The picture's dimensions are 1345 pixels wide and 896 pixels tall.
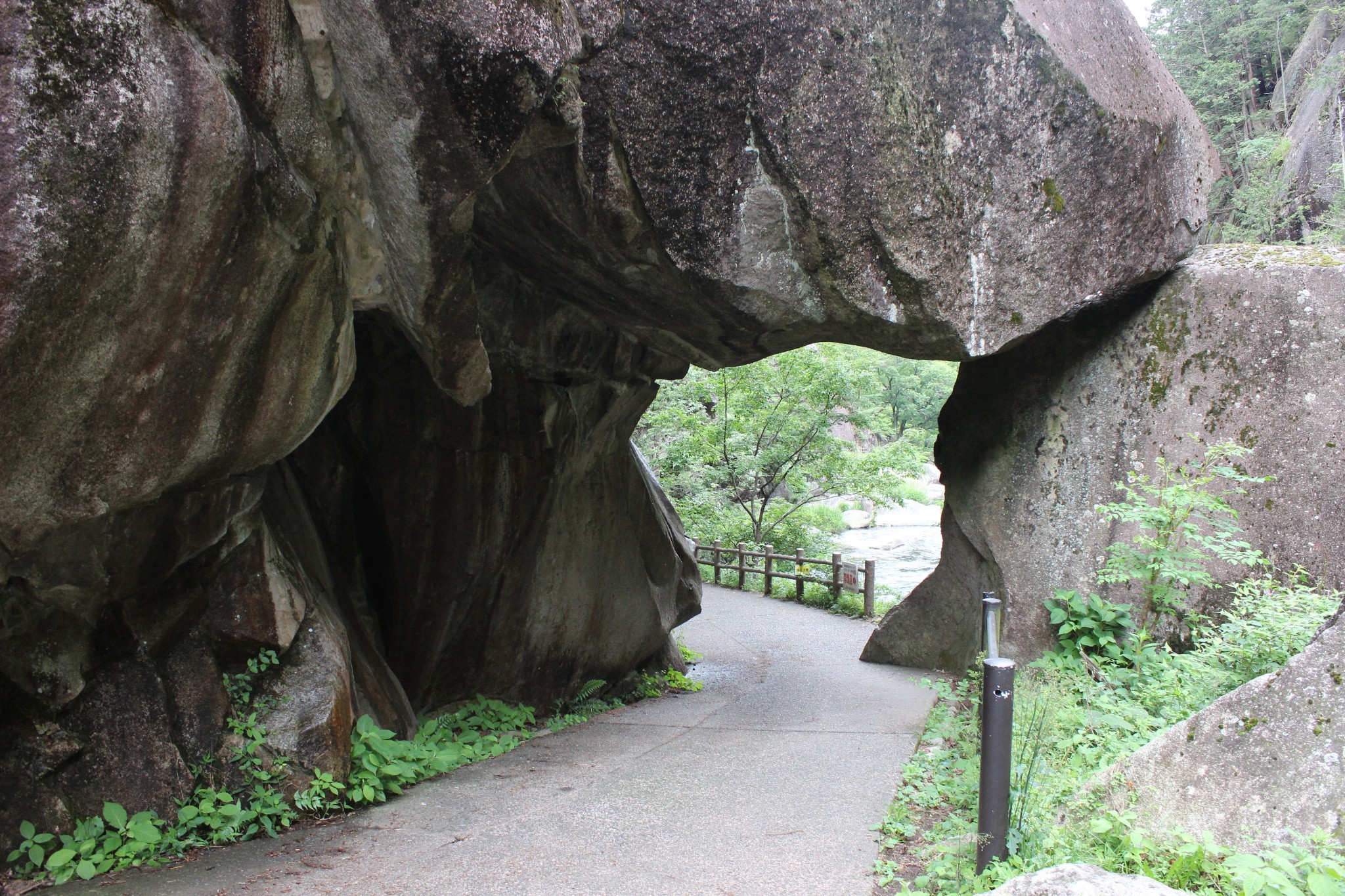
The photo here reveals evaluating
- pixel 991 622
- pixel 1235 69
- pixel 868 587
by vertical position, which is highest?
pixel 1235 69

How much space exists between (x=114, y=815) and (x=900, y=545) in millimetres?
25291

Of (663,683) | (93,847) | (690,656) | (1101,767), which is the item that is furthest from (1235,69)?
(93,847)

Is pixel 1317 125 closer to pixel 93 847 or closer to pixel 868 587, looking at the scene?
pixel 868 587

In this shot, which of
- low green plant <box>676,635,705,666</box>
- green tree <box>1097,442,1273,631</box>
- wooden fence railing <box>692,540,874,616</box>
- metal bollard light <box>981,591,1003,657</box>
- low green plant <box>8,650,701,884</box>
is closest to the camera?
low green plant <box>8,650,701,884</box>

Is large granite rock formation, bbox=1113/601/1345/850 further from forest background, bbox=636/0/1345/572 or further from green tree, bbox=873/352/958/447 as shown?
green tree, bbox=873/352/958/447

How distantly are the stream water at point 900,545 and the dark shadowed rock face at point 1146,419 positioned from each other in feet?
33.2

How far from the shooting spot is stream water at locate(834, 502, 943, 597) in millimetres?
21281

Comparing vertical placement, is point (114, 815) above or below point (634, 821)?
above

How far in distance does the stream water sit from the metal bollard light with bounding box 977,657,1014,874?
14.6 metres

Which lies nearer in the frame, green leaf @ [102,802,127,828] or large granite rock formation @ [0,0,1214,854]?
large granite rock formation @ [0,0,1214,854]

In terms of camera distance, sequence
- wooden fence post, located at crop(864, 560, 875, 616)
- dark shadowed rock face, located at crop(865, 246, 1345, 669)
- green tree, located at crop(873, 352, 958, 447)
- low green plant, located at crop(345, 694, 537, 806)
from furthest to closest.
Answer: green tree, located at crop(873, 352, 958, 447), wooden fence post, located at crop(864, 560, 875, 616), dark shadowed rock face, located at crop(865, 246, 1345, 669), low green plant, located at crop(345, 694, 537, 806)

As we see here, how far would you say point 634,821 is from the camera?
16.7 ft

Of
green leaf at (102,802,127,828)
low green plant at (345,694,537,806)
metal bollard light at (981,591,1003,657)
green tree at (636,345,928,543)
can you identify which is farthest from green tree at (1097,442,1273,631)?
green tree at (636,345,928,543)

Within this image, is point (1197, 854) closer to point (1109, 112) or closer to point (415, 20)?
point (415, 20)
